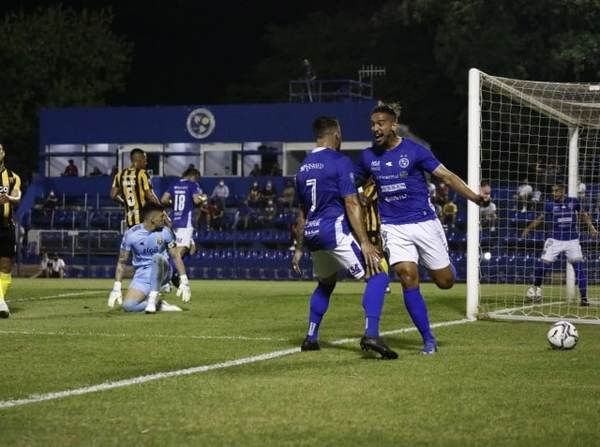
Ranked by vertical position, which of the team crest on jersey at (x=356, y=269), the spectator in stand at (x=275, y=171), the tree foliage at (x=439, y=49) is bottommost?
the team crest on jersey at (x=356, y=269)

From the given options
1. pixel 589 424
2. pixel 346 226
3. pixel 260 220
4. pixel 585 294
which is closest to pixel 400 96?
pixel 260 220

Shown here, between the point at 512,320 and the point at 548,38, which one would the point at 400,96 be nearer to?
the point at 548,38

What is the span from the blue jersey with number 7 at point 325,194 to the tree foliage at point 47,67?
49394mm

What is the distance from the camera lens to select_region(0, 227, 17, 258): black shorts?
15953 millimetres

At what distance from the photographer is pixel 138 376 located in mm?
9508

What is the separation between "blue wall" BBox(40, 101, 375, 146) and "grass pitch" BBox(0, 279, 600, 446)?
29.8 m

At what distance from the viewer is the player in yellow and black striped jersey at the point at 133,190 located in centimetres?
1956

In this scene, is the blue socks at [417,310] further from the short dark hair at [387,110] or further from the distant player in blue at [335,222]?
the short dark hair at [387,110]

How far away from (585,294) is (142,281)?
703 centimetres

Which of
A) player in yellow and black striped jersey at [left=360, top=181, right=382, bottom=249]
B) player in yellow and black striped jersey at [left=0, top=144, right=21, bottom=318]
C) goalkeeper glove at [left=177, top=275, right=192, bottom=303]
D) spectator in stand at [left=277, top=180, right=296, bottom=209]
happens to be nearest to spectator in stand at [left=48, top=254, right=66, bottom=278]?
spectator in stand at [left=277, top=180, right=296, bottom=209]

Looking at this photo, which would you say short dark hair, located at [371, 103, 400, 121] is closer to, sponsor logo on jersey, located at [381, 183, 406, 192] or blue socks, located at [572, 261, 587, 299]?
sponsor logo on jersey, located at [381, 183, 406, 192]

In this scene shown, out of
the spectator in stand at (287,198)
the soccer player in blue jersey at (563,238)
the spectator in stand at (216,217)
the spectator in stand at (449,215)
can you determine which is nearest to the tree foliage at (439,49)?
the spectator in stand at (287,198)

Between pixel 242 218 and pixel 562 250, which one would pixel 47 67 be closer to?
pixel 242 218

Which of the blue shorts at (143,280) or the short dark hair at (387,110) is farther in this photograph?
the blue shorts at (143,280)
